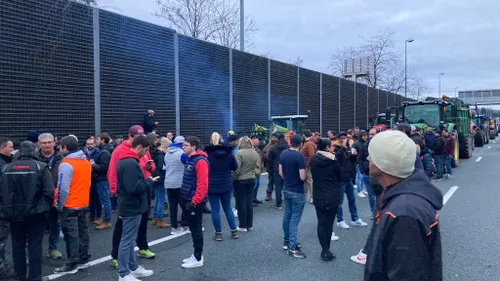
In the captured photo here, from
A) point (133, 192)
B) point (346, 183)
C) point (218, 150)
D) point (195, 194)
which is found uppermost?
point (218, 150)

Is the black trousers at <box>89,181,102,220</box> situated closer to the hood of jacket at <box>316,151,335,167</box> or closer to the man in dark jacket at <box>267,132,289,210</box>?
the man in dark jacket at <box>267,132,289,210</box>

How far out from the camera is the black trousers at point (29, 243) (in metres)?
4.61

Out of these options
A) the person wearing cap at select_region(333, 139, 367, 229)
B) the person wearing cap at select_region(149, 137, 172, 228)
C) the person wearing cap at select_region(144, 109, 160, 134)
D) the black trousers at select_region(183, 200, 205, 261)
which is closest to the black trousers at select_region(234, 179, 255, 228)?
the person wearing cap at select_region(149, 137, 172, 228)

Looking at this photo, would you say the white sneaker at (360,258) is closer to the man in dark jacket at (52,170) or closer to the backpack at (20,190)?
the backpack at (20,190)

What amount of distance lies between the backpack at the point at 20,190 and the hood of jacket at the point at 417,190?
405 centimetres

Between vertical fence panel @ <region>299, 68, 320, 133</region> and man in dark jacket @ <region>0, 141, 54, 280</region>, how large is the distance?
18189mm

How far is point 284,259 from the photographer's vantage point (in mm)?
5668

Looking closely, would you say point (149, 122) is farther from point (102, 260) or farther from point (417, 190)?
point (417, 190)

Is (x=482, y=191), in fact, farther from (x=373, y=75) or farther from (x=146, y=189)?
(x=373, y=75)

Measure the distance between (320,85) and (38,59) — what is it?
1838cm

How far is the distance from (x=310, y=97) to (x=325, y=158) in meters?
18.2

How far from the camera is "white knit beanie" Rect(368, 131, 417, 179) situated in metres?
2.11

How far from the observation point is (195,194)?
18.0 feet

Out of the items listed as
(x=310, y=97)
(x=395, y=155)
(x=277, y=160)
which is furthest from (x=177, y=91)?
(x=395, y=155)
